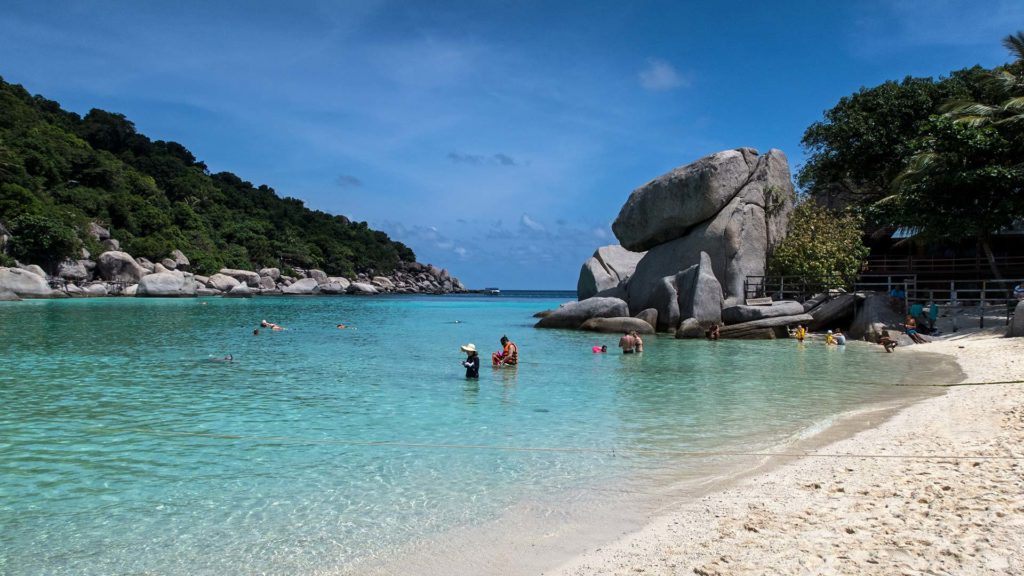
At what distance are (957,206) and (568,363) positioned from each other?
18.3 metres

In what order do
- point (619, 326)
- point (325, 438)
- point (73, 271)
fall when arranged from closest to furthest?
point (325, 438), point (619, 326), point (73, 271)

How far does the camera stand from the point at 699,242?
31.8 metres

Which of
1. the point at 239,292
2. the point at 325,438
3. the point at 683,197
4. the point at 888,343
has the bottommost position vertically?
the point at 325,438

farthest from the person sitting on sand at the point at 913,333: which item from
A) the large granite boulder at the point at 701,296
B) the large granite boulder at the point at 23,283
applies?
the large granite boulder at the point at 23,283

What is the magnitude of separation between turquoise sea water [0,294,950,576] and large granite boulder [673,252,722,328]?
25.1 feet

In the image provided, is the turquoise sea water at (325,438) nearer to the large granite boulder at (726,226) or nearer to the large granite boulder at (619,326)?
the large granite boulder at (619,326)

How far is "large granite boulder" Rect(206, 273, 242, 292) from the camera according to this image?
7269 cm

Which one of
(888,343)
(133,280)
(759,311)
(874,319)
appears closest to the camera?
(888,343)

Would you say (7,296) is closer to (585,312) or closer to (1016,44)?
(585,312)

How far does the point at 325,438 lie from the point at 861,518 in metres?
6.88

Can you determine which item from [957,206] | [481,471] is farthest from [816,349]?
[481,471]

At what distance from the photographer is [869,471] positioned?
23.0 ft

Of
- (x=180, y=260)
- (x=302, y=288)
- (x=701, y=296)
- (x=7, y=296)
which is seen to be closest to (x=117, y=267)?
(x=180, y=260)

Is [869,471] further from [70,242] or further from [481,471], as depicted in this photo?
[70,242]
